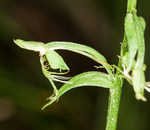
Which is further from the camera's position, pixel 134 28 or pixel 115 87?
pixel 115 87

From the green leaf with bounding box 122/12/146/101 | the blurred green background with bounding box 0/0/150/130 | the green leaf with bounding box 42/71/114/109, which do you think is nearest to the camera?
the green leaf with bounding box 122/12/146/101

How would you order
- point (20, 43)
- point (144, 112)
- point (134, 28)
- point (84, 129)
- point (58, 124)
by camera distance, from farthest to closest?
point (84, 129), point (58, 124), point (144, 112), point (20, 43), point (134, 28)

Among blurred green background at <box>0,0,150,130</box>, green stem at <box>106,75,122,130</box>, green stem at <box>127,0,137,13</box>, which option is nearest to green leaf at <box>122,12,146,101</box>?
green stem at <box>127,0,137,13</box>

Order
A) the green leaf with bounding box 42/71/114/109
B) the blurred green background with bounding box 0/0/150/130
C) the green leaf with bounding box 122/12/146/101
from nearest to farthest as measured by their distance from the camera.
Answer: the green leaf with bounding box 122/12/146/101 < the green leaf with bounding box 42/71/114/109 < the blurred green background with bounding box 0/0/150/130

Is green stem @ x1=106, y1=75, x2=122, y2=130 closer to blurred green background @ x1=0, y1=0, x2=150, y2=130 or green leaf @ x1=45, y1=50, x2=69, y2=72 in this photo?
green leaf @ x1=45, y1=50, x2=69, y2=72

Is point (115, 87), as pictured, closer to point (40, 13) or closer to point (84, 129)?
point (84, 129)

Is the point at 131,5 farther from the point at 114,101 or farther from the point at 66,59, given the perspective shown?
the point at 66,59

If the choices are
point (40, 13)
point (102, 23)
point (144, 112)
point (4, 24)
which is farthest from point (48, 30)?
point (144, 112)
